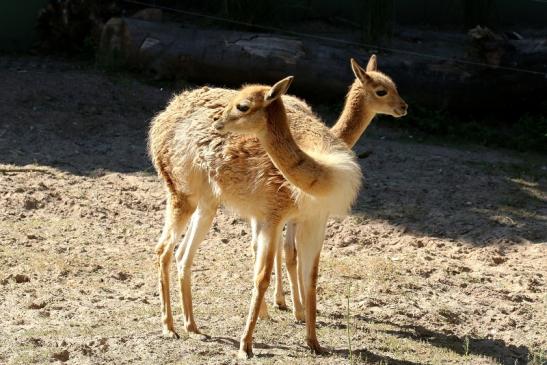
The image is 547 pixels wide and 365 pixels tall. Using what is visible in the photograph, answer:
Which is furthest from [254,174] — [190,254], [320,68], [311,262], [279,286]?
[320,68]

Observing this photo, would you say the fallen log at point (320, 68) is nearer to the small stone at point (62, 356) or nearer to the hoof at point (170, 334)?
the hoof at point (170, 334)

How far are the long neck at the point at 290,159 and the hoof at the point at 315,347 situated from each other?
1065 millimetres

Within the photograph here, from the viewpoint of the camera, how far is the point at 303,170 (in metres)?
5.69

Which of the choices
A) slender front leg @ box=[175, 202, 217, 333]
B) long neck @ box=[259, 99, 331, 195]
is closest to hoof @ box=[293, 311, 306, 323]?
slender front leg @ box=[175, 202, 217, 333]

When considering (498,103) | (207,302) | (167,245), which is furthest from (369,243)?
(498,103)

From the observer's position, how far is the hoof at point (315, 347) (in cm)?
619

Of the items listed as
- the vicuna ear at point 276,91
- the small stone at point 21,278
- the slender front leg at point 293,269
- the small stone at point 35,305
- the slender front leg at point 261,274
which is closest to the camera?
the vicuna ear at point 276,91

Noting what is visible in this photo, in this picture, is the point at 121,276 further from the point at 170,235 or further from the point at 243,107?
the point at 243,107

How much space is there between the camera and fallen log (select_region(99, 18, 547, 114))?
39.9 feet

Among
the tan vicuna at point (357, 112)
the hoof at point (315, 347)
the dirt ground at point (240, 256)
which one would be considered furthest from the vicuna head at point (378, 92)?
the hoof at point (315, 347)

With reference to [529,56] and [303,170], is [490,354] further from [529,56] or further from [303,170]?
[529,56]

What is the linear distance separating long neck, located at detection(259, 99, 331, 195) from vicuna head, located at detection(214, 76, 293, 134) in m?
0.04

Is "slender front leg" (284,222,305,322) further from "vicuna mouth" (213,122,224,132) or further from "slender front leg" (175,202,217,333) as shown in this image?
"vicuna mouth" (213,122,224,132)

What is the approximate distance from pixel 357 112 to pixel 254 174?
61.2 inches
